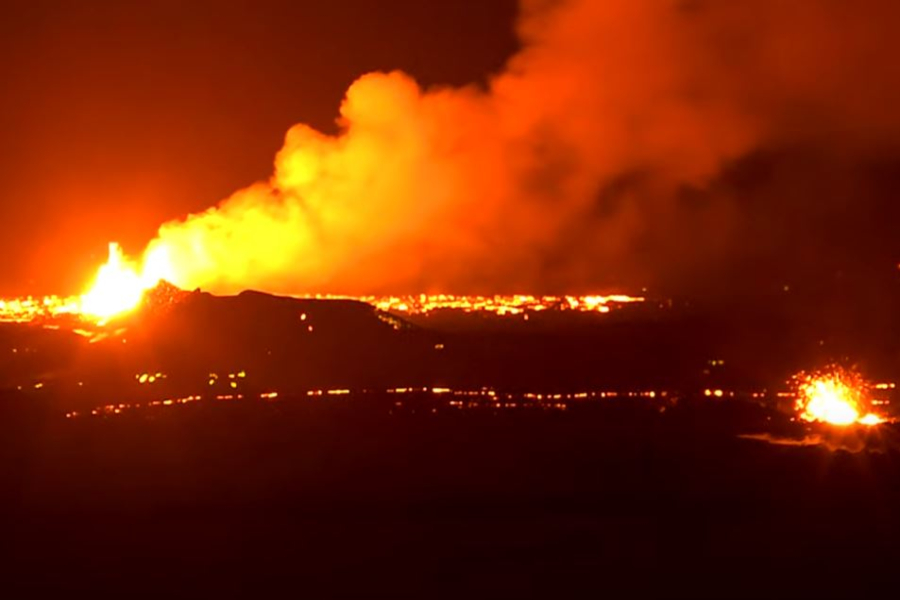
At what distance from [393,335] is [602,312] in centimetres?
5526

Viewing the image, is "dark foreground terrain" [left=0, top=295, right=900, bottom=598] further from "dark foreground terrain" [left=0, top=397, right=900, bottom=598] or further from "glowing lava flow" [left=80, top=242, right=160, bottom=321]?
"glowing lava flow" [left=80, top=242, right=160, bottom=321]

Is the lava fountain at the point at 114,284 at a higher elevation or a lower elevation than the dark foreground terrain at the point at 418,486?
higher

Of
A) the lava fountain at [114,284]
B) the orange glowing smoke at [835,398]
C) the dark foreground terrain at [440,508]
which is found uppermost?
the lava fountain at [114,284]

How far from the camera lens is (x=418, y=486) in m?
17.7

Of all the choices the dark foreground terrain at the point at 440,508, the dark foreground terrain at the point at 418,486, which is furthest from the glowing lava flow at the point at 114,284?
the dark foreground terrain at the point at 440,508

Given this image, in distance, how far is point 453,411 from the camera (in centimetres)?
2531

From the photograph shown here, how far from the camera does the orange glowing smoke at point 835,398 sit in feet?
84.9


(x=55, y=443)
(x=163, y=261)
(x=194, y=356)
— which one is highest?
A: (x=163, y=261)

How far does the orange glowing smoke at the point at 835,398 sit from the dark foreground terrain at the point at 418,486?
94 centimetres

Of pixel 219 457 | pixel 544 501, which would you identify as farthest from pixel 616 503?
pixel 219 457

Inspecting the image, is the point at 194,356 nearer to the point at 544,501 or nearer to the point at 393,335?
the point at 393,335

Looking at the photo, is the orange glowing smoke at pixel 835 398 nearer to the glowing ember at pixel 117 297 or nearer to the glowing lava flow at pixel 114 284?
the glowing ember at pixel 117 297

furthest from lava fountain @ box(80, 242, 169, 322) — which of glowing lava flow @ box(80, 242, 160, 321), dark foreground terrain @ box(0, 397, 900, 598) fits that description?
dark foreground terrain @ box(0, 397, 900, 598)

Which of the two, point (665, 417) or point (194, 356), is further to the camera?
point (194, 356)
